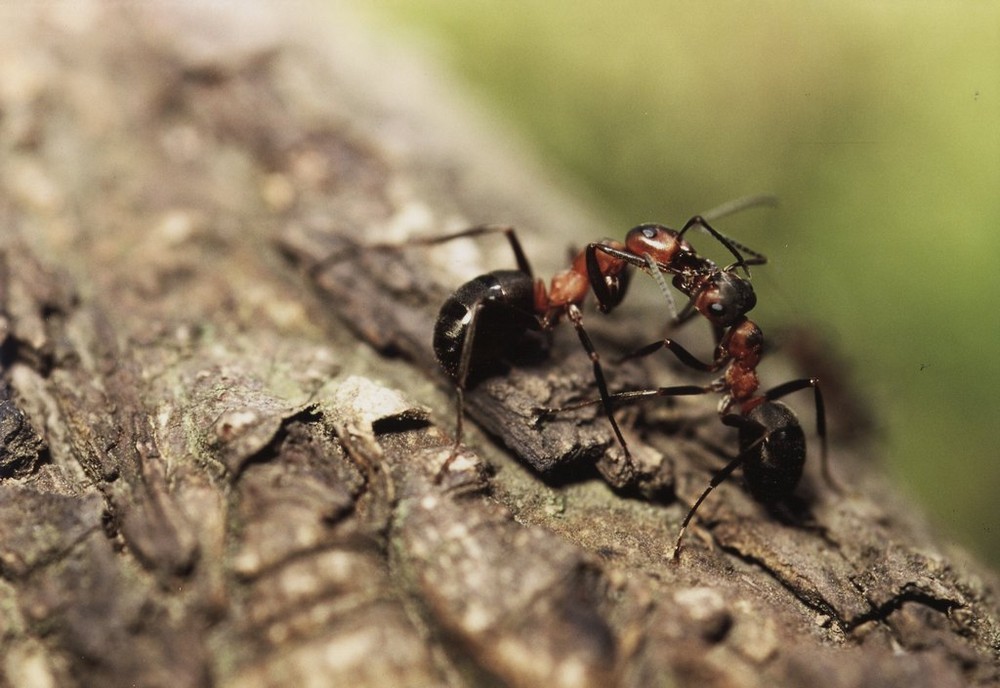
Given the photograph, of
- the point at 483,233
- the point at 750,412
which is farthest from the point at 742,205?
the point at 483,233

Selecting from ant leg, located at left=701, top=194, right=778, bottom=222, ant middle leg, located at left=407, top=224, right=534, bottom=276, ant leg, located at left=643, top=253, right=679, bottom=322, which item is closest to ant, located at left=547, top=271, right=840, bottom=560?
ant leg, located at left=643, top=253, right=679, bottom=322

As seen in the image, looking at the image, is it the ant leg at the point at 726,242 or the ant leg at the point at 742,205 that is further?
the ant leg at the point at 742,205

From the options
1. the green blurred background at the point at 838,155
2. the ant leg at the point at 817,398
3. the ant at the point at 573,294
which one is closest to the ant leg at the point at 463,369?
the ant at the point at 573,294

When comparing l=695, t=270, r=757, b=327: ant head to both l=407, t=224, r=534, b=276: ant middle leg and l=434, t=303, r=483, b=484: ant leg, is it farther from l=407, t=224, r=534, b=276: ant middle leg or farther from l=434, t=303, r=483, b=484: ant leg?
l=434, t=303, r=483, b=484: ant leg

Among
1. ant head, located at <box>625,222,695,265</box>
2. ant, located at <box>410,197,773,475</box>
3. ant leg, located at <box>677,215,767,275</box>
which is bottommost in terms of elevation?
ant, located at <box>410,197,773,475</box>

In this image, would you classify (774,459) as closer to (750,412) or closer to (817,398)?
(750,412)

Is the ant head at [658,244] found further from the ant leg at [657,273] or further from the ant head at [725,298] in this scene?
the ant head at [725,298]
